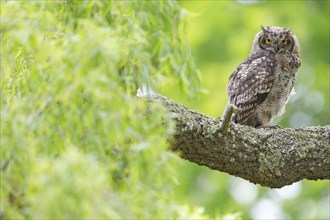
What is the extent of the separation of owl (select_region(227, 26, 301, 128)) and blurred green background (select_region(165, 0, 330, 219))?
19.0 ft

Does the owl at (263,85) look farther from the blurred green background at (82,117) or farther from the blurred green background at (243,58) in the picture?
the blurred green background at (243,58)

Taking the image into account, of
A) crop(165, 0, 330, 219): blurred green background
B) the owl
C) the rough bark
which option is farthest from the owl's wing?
crop(165, 0, 330, 219): blurred green background

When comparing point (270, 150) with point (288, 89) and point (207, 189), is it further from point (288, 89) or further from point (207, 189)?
point (207, 189)

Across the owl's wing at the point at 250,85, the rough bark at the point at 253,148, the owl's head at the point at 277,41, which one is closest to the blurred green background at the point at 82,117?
the rough bark at the point at 253,148

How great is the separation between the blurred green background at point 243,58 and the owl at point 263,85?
5.80m

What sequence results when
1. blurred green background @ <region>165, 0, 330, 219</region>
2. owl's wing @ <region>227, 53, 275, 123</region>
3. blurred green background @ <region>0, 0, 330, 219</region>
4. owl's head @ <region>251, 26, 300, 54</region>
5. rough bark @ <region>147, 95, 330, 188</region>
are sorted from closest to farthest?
blurred green background @ <region>0, 0, 330, 219</region>
rough bark @ <region>147, 95, 330, 188</region>
owl's wing @ <region>227, 53, 275, 123</region>
owl's head @ <region>251, 26, 300, 54</region>
blurred green background @ <region>165, 0, 330, 219</region>

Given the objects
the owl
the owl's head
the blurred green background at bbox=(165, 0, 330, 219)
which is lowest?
the blurred green background at bbox=(165, 0, 330, 219)

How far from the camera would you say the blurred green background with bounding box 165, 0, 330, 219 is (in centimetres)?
1429

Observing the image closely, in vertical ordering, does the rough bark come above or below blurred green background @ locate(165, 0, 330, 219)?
above

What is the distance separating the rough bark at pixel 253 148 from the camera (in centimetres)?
581

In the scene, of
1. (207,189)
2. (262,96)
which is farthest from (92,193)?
(207,189)

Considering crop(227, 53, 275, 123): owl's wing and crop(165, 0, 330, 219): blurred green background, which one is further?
crop(165, 0, 330, 219): blurred green background

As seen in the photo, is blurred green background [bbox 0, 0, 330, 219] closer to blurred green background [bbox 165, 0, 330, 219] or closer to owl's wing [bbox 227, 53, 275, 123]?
owl's wing [bbox 227, 53, 275, 123]

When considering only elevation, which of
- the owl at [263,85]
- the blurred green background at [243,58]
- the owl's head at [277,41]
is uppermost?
the owl's head at [277,41]
